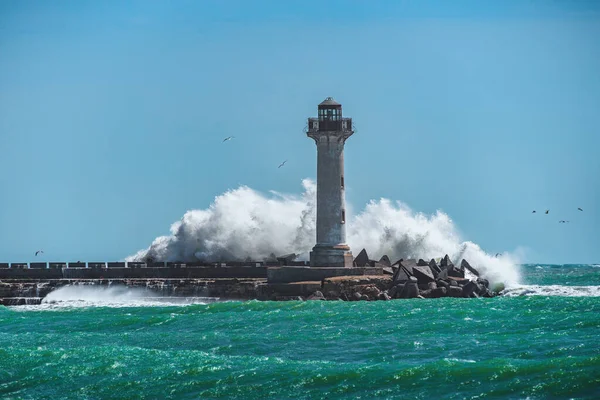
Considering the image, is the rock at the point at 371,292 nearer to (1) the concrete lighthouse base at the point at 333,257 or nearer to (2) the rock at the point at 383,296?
(2) the rock at the point at 383,296

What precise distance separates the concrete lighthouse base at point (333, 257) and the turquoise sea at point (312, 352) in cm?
397

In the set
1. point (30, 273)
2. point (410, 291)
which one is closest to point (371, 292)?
point (410, 291)

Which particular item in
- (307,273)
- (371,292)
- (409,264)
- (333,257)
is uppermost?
(333,257)

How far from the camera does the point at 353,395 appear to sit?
15.9 m

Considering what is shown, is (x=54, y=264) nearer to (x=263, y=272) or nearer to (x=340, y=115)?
(x=263, y=272)

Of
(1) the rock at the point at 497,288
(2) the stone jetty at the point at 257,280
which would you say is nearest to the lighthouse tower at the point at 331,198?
(2) the stone jetty at the point at 257,280

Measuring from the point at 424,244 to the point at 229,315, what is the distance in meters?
17.9

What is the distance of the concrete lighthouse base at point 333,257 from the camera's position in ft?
113

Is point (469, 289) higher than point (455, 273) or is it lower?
lower

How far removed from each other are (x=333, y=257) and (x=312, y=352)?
1425cm

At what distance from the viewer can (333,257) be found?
3434 cm

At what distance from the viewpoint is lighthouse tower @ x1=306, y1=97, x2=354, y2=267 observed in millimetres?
34406

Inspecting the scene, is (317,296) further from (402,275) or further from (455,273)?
(455,273)

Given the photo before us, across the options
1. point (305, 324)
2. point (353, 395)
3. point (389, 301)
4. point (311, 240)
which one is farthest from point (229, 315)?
point (311, 240)
